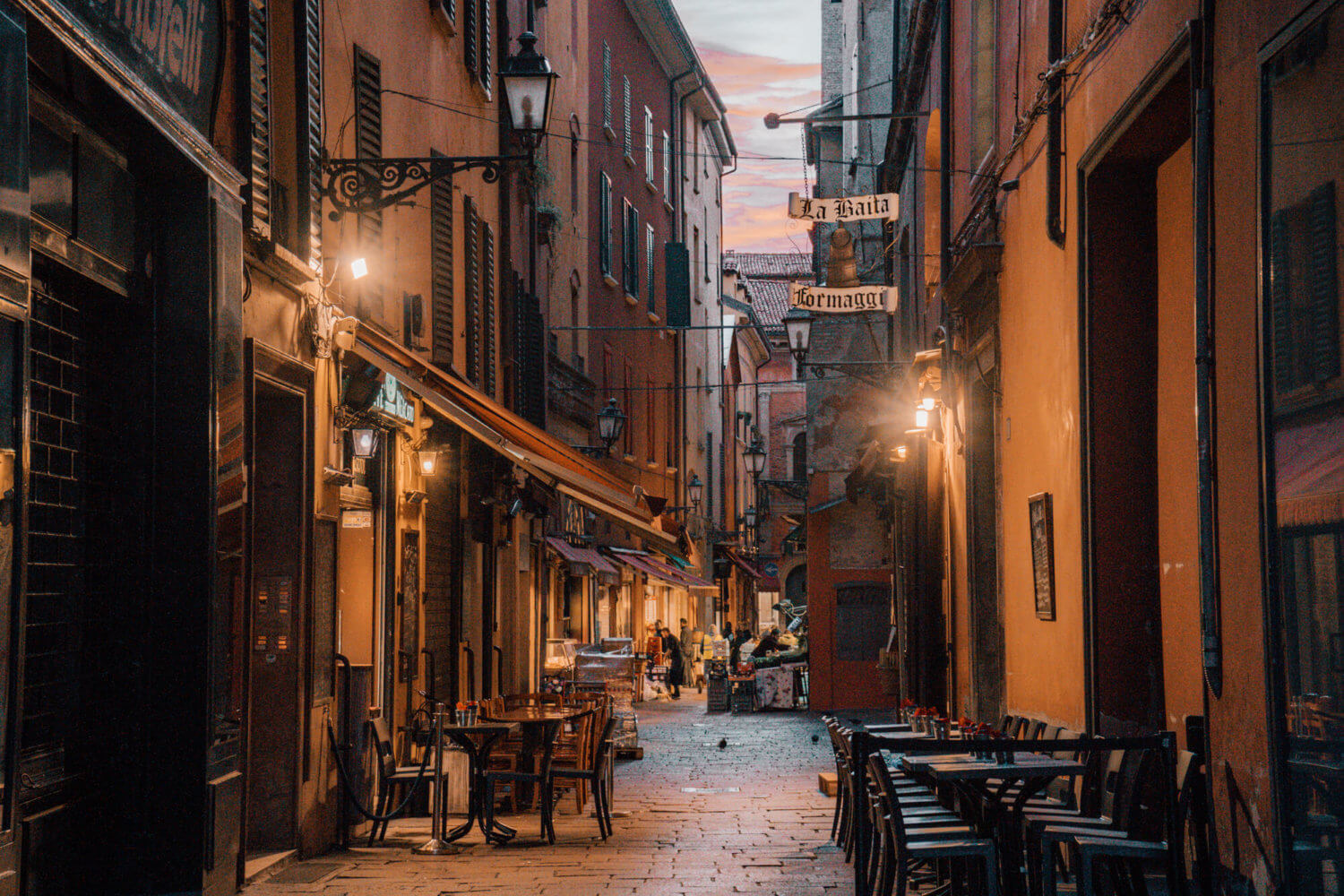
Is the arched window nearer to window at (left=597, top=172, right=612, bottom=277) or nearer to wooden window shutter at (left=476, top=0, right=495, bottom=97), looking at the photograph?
window at (left=597, top=172, right=612, bottom=277)

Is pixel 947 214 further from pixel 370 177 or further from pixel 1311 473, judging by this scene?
pixel 1311 473

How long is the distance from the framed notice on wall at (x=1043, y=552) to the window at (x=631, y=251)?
20.0 m

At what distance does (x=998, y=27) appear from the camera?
1191 centimetres

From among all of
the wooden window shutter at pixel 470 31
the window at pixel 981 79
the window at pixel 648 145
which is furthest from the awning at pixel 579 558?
the window at pixel 981 79

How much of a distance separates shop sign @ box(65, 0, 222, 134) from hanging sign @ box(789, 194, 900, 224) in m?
6.31

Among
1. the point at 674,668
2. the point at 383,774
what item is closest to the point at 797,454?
the point at 674,668

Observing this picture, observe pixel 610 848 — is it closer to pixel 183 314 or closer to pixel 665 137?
pixel 183 314

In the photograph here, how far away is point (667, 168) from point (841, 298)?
2118 centimetres

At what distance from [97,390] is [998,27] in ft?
25.4

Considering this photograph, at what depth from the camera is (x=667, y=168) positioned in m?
35.3

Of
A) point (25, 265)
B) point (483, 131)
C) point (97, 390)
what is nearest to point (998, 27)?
point (483, 131)

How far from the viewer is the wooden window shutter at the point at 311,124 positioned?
9.77 m

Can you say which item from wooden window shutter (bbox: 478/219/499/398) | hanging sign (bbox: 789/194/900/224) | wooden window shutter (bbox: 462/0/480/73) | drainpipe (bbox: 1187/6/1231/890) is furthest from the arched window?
Result: drainpipe (bbox: 1187/6/1231/890)

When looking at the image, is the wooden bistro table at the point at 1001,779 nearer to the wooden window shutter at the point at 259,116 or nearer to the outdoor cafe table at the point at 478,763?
the outdoor cafe table at the point at 478,763
